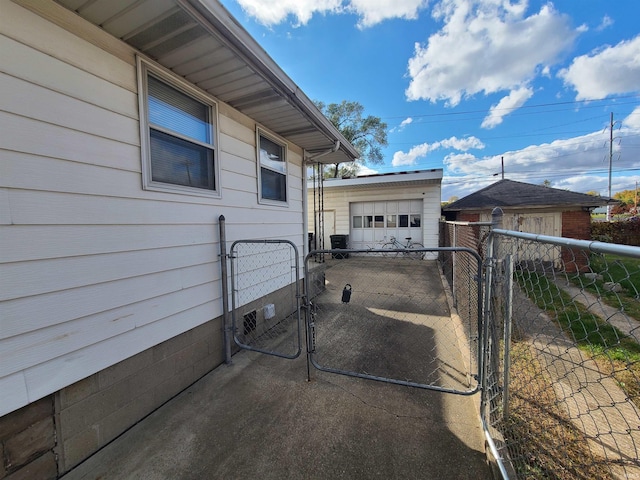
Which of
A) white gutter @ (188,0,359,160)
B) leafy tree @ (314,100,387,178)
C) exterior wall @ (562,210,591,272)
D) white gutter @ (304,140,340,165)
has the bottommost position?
exterior wall @ (562,210,591,272)

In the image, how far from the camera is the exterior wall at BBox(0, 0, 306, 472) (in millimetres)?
1453

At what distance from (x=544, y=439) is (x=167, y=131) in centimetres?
383

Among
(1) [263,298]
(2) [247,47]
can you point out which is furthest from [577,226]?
(2) [247,47]

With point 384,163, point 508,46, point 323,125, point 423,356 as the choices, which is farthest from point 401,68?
point 423,356

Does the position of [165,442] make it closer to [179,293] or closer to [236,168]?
[179,293]

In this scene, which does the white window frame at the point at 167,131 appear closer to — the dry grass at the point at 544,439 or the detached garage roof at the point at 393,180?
the dry grass at the point at 544,439

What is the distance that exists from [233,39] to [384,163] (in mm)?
20565

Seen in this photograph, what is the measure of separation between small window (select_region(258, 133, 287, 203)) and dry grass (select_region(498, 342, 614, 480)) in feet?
11.5

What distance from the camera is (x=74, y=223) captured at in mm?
1694

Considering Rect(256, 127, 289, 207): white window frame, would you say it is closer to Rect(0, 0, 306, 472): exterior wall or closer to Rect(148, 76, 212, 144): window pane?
Rect(148, 76, 212, 144): window pane

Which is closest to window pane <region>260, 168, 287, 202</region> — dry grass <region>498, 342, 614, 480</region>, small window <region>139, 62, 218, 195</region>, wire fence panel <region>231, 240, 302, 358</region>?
wire fence panel <region>231, 240, 302, 358</region>

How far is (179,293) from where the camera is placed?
2445 millimetres

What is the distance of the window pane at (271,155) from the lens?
3.80 m

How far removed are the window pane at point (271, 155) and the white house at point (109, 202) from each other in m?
0.87
